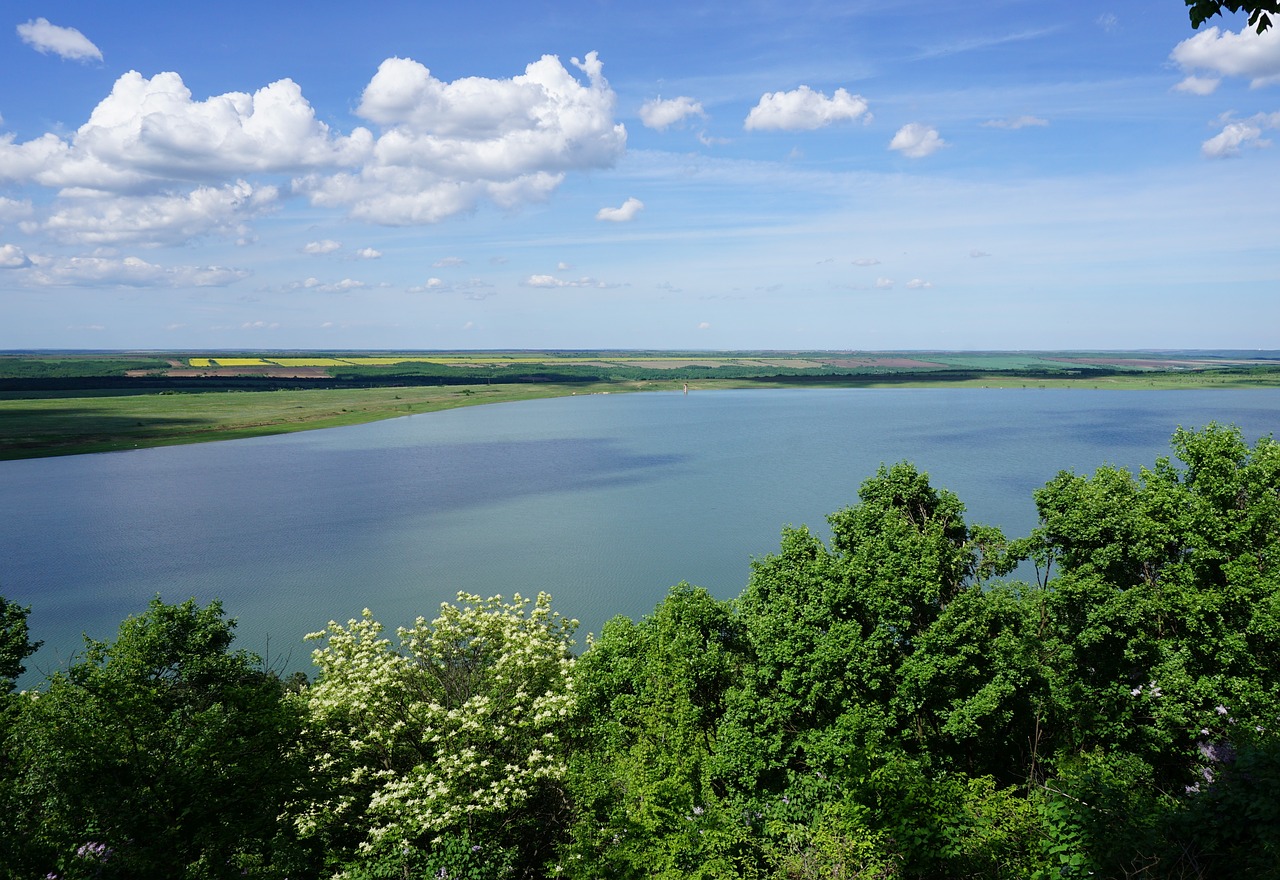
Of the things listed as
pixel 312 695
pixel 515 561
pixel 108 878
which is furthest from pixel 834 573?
pixel 515 561

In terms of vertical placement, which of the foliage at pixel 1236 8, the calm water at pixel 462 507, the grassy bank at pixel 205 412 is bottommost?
the calm water at pixel 462 507

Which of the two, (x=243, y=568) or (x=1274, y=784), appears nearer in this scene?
(x=1274, y=784)

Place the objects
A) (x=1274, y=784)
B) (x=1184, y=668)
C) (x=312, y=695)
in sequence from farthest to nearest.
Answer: (x=312, y=695) < (x=1184, y=668) < (x=1274, y=784)

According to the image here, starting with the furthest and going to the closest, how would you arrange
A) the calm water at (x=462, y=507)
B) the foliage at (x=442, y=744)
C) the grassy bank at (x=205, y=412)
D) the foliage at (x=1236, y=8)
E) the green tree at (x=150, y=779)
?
the grassy bank at (x=205, y=412)
the calm water at (x=462, y=507)
the foliage at (x=442, y=744)
the green tree at (x=150, y=779)
the foliage at (x=1236, y=8)

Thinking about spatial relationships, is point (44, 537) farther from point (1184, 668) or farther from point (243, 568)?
point (1184, 668)

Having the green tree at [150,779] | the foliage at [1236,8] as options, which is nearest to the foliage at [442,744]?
the green tree at [150,779]

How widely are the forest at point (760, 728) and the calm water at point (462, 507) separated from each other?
1584 centimetres

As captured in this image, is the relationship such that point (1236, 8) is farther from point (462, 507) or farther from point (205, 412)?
point (205, 412)

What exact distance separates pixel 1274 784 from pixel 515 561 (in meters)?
40.2

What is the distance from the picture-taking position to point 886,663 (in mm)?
18906

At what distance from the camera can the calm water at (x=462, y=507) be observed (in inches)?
1601

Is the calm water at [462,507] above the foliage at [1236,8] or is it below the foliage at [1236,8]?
below

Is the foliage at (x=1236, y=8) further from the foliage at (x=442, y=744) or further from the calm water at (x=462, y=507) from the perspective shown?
the calm water at (x=462, y=507)

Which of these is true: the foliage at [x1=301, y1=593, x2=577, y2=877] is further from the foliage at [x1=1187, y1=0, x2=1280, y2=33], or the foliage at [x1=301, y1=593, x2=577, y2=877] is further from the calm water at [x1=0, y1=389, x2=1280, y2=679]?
the foliage at [x1=1187, y1=0, x2=1280, y2=33]
